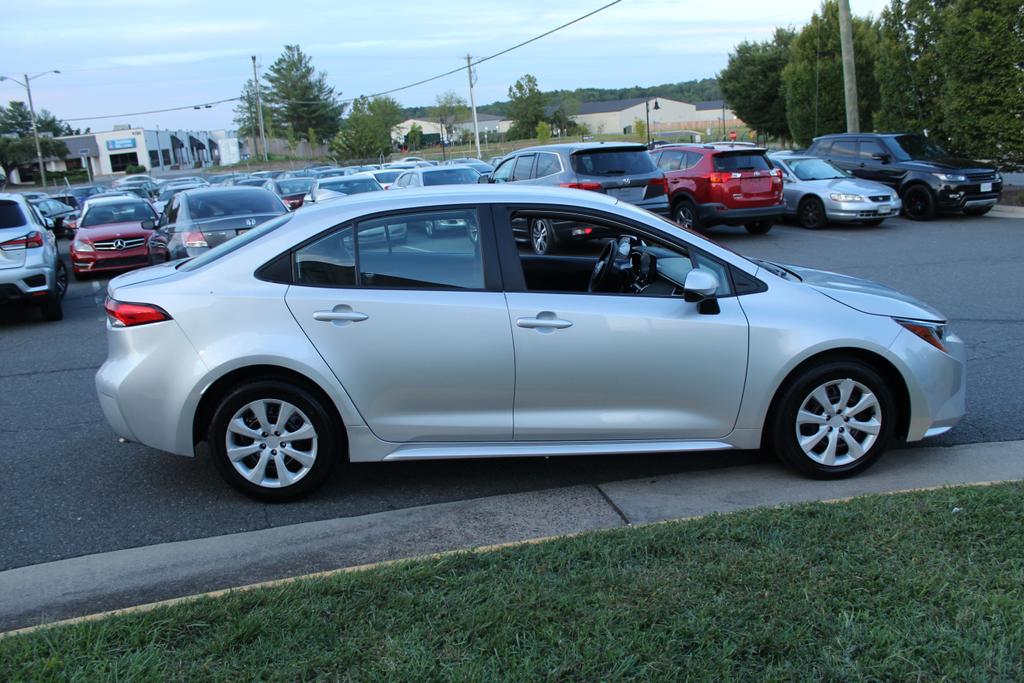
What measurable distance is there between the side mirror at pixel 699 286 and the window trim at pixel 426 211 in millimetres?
1009

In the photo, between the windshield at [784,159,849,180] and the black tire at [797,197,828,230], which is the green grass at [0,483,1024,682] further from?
the windshield at [784,159,849,180]

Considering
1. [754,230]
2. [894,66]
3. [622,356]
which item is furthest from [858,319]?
[894,66]

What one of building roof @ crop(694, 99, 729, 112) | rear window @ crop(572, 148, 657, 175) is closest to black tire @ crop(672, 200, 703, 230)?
rear window @ crop(572, 148, 657, 175)

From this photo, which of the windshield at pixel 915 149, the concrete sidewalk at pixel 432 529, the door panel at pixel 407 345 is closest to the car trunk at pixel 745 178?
the windshield at pixel 915 149

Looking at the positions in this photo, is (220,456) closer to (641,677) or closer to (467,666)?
(467,666)

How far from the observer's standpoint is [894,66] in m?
22.9

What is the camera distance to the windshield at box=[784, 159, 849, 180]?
18.8 meters

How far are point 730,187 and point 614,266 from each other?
471 inches

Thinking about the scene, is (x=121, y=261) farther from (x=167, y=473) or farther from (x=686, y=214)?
(x=167, y=473)

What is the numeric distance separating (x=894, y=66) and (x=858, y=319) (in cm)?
2067

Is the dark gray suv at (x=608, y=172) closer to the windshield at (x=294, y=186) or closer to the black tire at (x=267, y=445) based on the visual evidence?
the black tire at (x=267, y=445)

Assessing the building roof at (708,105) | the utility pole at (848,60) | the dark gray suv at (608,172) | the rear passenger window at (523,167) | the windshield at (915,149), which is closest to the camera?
the dark gray suv at (608,172)

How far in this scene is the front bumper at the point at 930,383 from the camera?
16.5ft

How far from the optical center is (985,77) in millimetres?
20031
